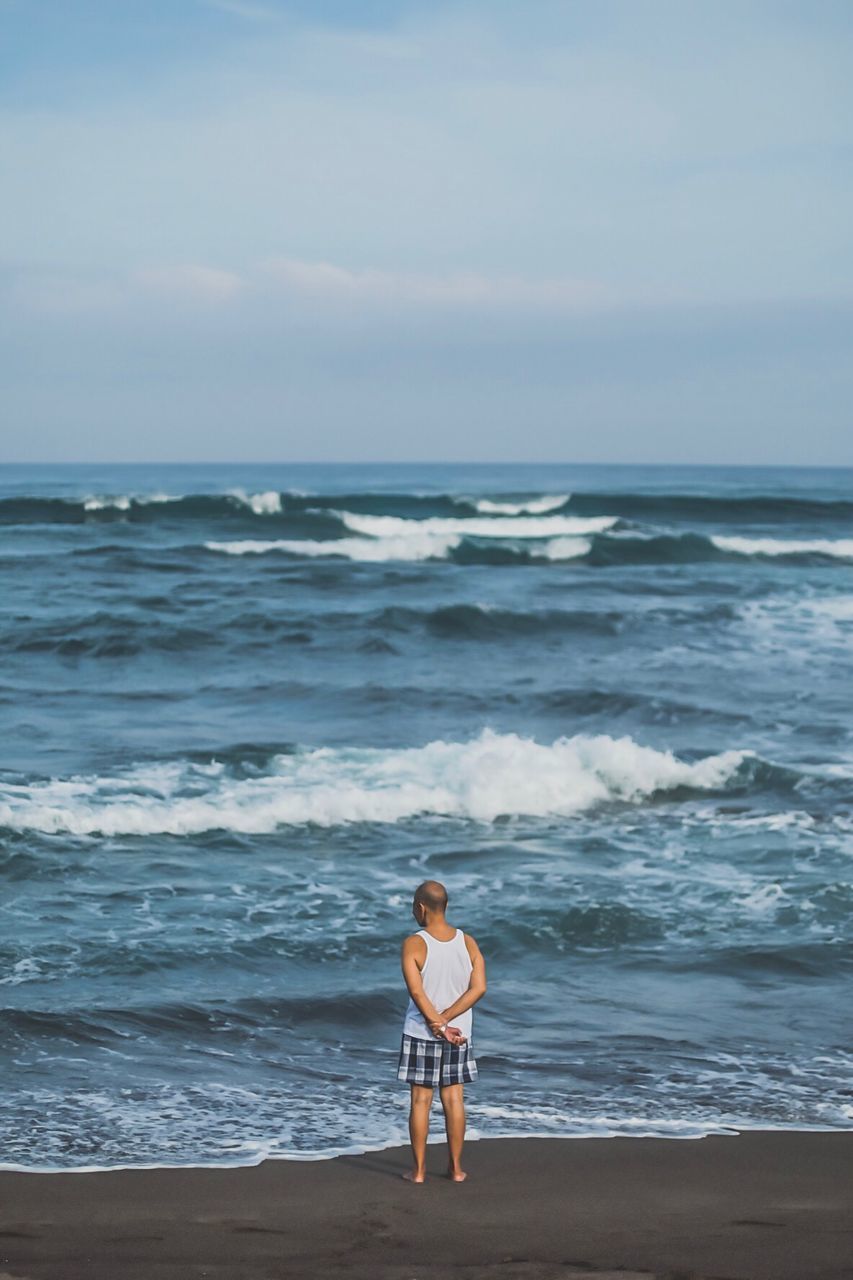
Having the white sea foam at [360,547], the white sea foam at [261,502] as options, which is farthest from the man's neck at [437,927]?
the white sea foam at [261,502]

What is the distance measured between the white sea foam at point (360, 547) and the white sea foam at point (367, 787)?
862 inches

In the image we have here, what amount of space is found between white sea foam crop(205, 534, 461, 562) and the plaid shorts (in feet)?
101

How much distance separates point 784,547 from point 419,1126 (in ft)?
120

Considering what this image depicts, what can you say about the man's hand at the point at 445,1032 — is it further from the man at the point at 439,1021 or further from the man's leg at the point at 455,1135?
the man's leg at the point at 455,1135

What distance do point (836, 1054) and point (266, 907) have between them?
4.42 meters

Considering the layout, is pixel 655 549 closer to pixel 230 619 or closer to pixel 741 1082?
pixel 230 619

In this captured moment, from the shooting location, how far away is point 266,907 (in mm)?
10383

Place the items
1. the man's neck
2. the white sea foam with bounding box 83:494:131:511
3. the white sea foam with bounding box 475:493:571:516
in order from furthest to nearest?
the white sea foam with bounding box 475:493:571:516
the white sea foam with bounding box 83:494:131:511
the man's neck

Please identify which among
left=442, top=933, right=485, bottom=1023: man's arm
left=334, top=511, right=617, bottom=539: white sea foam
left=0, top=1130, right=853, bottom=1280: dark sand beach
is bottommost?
left=0, top=1130, right=853, bottom=1280: dark sand beach

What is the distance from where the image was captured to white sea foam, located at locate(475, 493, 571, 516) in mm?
51281

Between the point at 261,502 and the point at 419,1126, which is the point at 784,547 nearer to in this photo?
the point at 261,502

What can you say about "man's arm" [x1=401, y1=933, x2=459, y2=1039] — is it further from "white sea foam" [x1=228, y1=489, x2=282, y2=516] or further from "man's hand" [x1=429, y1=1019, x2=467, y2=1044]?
"white sea foam" [x1=228, y1=489, x2=282, y2=516]

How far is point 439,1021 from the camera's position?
18.9 ft

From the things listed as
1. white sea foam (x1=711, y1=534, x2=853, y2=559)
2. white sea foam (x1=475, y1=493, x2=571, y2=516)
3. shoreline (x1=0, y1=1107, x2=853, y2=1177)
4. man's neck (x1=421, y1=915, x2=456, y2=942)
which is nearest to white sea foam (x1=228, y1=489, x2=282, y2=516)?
white sea foam (x1=475, y1=493, x2=571, y2=516)
